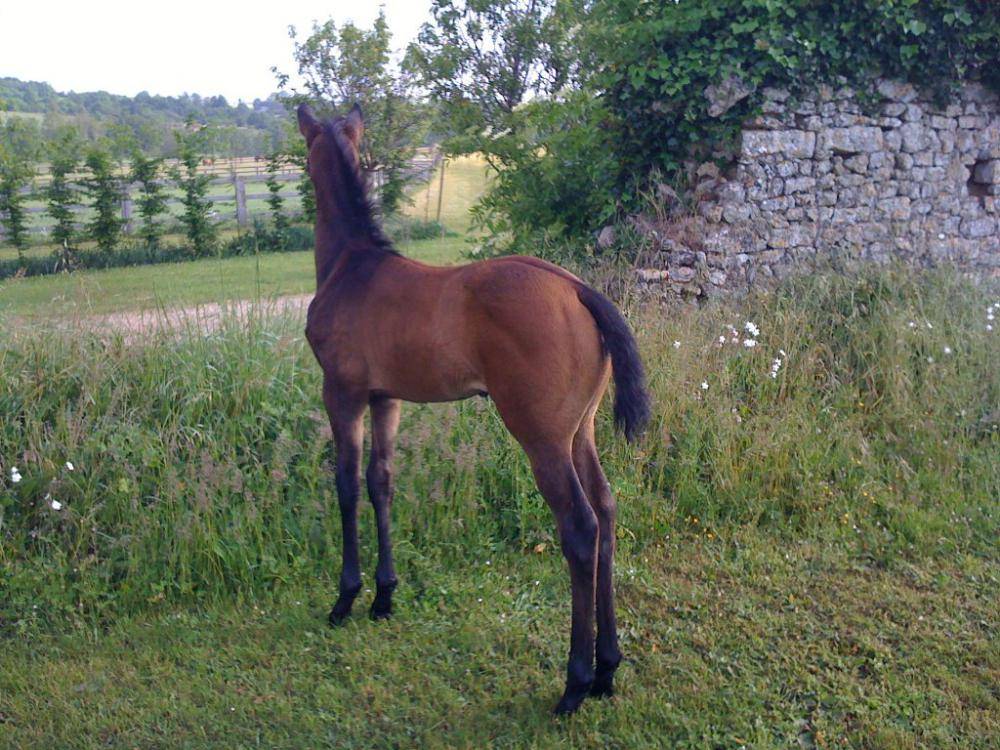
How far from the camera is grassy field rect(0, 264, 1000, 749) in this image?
11.5ft

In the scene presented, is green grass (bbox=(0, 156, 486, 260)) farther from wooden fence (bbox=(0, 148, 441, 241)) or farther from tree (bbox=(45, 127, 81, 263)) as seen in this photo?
tree (bbox=(45, 127, 81, 263))

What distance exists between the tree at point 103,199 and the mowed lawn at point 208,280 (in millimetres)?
2810

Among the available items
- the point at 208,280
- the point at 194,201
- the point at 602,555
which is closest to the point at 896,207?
the point at 602,555

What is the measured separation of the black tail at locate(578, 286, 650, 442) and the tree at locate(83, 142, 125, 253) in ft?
60.1

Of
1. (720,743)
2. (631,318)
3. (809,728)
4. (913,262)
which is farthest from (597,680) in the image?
(913,262)

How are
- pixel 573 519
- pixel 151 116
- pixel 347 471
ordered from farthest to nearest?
pixel 151 116, pixel 347 471, pixel 573 519

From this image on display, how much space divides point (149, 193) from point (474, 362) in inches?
748

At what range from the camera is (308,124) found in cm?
427

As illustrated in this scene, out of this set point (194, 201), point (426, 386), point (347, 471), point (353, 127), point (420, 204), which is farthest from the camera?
point (194, 201)

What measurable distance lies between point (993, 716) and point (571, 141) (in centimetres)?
687

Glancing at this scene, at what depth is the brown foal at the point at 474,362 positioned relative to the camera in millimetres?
3369

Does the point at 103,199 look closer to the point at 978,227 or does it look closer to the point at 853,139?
the point at 853,139

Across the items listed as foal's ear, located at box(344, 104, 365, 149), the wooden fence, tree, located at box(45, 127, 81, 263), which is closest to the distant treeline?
the wooden fence

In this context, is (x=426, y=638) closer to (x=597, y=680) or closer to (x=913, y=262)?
(x=597, y=680)
